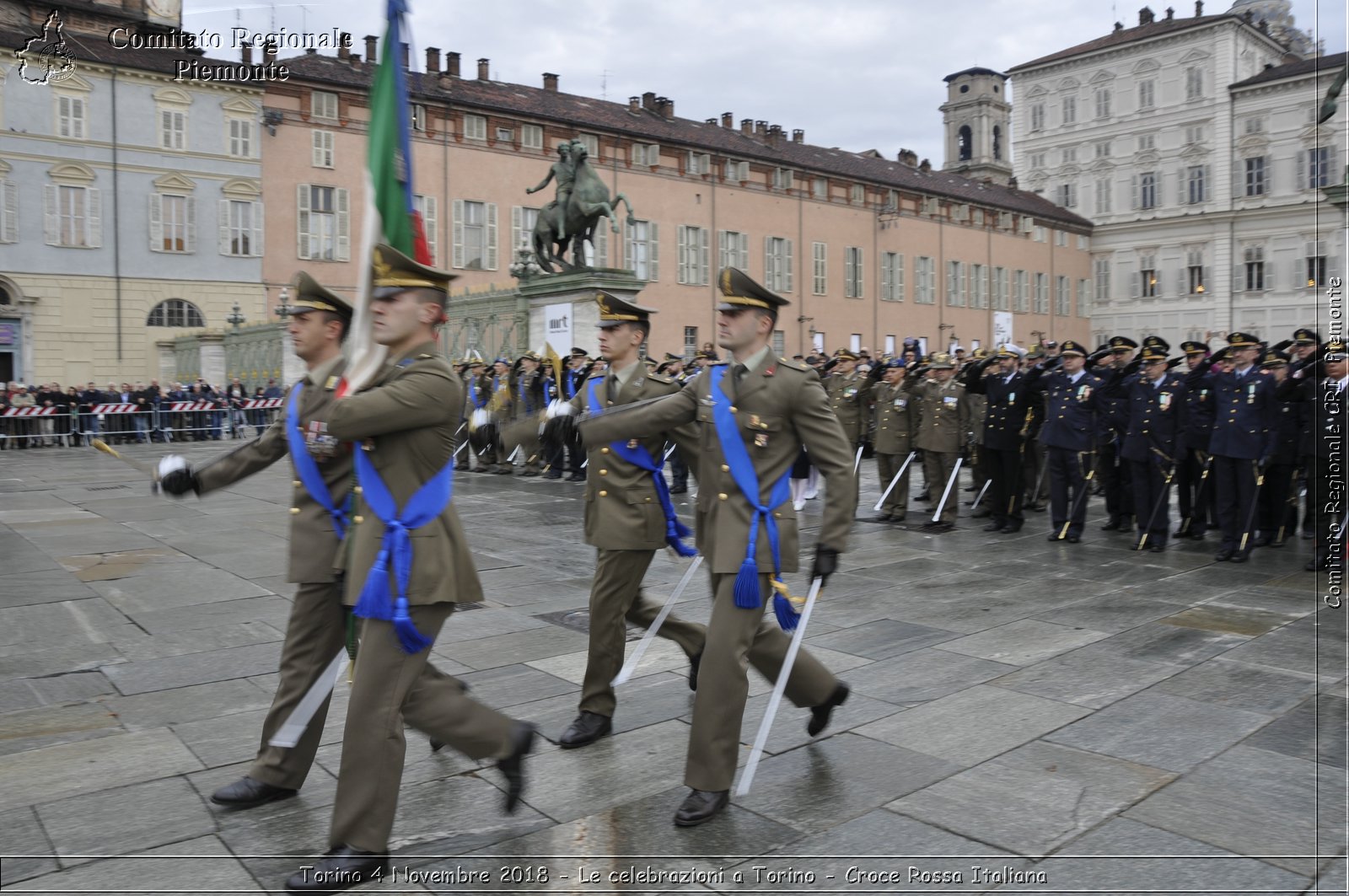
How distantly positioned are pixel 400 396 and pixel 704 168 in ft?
141

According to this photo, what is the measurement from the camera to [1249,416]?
31.6 feet

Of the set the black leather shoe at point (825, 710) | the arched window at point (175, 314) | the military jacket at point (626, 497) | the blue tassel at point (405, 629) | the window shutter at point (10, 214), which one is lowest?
the black leather shoe at point (825, 710)

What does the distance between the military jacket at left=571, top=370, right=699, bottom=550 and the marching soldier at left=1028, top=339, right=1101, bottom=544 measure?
6647 millimetres

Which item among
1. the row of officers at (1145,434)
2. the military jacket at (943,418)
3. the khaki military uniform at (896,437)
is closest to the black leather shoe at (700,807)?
the row of officers at (1145,434)

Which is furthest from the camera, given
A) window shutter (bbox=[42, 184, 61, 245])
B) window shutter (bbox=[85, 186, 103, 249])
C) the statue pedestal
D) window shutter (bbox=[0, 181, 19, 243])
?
window shutter (bbox=[85, 186, 103, 249])

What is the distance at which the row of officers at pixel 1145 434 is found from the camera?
31.5 feet

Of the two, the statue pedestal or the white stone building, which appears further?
the white stone building

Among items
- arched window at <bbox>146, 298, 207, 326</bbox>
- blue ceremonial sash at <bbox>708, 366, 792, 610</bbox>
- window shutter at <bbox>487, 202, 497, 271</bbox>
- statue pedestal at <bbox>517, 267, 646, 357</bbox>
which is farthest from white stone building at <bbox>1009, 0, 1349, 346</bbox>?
blue ceremonial sash at <bbox>708, 366, 792, 610</bbox>

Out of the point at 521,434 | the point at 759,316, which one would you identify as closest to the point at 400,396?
the point at 521,434

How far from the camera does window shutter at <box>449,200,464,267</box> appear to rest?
37.4 m

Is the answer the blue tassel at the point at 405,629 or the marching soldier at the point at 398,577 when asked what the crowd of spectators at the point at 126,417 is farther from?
the blue tassel at the point at 405,629

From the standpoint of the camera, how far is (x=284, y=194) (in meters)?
34.7

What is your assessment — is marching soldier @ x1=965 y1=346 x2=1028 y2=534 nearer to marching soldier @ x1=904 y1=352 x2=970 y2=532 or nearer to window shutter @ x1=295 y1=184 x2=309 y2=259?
marching soldier @ x1=904 y1=352 x2=970 y2=532

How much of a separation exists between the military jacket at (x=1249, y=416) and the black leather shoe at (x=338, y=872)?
8998mm
